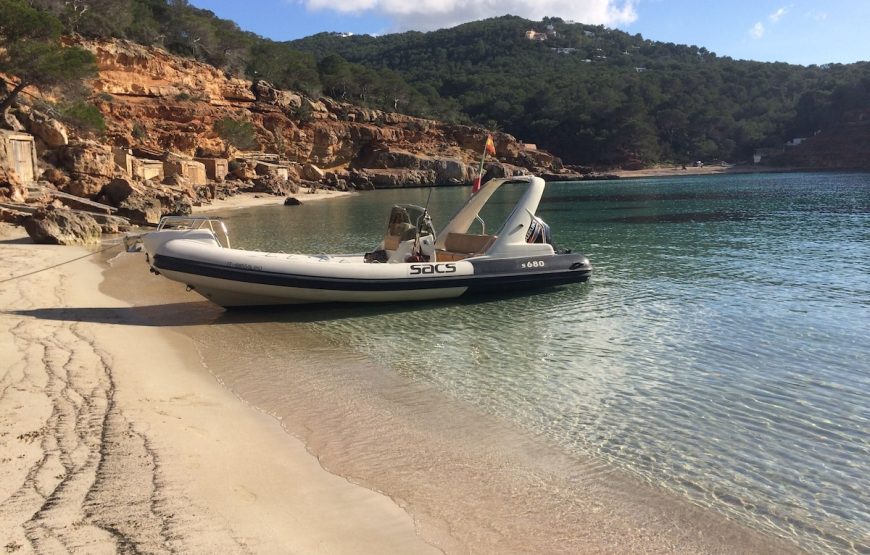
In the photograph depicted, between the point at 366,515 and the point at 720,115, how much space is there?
109 m

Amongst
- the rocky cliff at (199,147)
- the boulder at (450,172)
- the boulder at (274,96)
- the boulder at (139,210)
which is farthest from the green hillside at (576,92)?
the boulder at (139,210)

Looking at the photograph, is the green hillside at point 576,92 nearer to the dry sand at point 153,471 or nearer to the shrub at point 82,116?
the shrub at point 82,116

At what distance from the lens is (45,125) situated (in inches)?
1104

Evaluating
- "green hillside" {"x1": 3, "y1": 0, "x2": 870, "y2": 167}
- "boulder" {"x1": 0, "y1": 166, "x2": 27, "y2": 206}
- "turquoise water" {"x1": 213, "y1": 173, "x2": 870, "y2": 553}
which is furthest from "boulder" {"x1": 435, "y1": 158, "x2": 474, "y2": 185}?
"turquoise water" {"x1": 213, "y1": 173, "x2": 870, "y2": 553}

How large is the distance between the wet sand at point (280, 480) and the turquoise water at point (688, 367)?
1.55ft

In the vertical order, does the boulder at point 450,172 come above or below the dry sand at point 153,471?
above

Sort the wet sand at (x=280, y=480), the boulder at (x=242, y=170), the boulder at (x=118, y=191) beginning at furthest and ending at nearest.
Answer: the boulder at (x=242, y=170), the boulder at (x=118, y=191), the wet sand at (x=280, y=480)

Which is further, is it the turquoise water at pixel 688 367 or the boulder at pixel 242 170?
the boulder at pixel 242 170

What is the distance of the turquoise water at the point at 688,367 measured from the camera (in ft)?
15.3

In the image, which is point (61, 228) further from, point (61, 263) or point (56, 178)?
point (56, 178)

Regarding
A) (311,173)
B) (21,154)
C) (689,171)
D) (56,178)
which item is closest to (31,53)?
(56,178)

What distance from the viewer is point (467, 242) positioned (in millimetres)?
12625

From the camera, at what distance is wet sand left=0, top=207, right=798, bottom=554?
3.67 m

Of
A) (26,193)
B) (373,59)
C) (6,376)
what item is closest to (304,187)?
(26,193)
